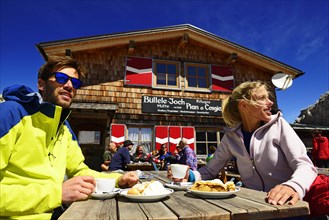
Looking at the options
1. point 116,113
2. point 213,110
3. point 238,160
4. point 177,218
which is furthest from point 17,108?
point 213,110

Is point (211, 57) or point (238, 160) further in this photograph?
point (211, 57)

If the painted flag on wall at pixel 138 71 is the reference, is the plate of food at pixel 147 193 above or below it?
below

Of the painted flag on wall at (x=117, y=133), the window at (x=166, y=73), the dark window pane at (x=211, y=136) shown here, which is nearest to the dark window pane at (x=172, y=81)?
the window at (x=166, y=73)

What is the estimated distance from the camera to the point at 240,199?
128cm

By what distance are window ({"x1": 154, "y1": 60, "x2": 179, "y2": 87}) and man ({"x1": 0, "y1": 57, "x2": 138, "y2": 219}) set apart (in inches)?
303

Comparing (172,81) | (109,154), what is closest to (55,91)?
(109,154)

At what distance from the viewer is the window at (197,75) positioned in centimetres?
959

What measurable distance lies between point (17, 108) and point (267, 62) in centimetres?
1099

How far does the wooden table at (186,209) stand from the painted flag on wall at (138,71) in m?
7.76

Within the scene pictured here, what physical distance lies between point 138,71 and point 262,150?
25.3ft

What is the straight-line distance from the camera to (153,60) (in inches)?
368

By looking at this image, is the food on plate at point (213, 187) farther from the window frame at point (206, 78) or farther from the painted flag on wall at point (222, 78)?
the painted flag on wall at point (222, 78)

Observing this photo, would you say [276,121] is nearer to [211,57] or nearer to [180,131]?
[180,131]

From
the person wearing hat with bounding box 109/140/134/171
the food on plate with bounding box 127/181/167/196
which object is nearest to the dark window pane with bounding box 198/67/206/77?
the person wearing hat with bounding box 109/140/134/171
